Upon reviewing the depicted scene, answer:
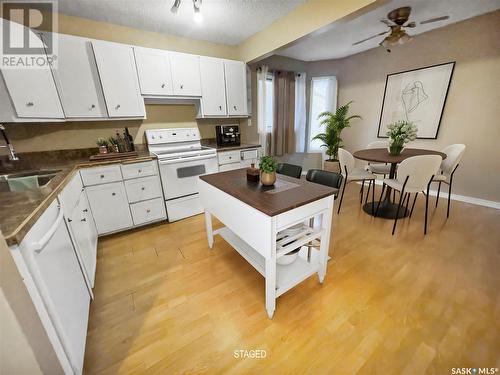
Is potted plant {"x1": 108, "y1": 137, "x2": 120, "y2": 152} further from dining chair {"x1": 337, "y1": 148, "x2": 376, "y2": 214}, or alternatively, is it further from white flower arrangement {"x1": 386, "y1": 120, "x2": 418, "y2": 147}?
white flower arrangement {"x1": 386, "y1": 120, "x2": 418, "y2": 147}

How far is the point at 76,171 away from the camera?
6.20 feet

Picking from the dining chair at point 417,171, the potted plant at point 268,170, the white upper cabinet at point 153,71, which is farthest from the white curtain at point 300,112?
the potted plant at point 268,170

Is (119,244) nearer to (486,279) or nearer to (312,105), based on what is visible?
(486,279)

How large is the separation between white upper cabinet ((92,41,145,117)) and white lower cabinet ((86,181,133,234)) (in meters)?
0.90

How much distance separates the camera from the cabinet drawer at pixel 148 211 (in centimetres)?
238

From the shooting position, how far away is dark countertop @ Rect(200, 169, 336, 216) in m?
1.12

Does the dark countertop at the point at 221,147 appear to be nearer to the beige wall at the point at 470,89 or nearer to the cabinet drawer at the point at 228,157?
the cabinet drawer at the point at 228,157

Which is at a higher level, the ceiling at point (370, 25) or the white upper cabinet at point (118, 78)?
the ceiling at point (370, 25)

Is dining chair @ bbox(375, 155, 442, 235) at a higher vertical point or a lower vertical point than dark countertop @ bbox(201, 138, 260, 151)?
lower

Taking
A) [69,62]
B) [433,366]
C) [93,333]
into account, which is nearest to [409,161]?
[433,366]

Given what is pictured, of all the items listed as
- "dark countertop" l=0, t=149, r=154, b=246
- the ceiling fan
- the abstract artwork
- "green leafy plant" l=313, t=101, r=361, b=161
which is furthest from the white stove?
the abstract artwork

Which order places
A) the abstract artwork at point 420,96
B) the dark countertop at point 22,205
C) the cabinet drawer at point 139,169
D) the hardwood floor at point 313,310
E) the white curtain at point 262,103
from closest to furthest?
the dark countertop at point 22,205, the hardwood floor at point 313,310, the cabinet drawer at point 139,169, the abstract artwork at point 420,96, the white curtain at point 262,103

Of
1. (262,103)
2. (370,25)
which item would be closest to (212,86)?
(262,103)

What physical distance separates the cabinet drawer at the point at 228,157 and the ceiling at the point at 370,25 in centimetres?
153
